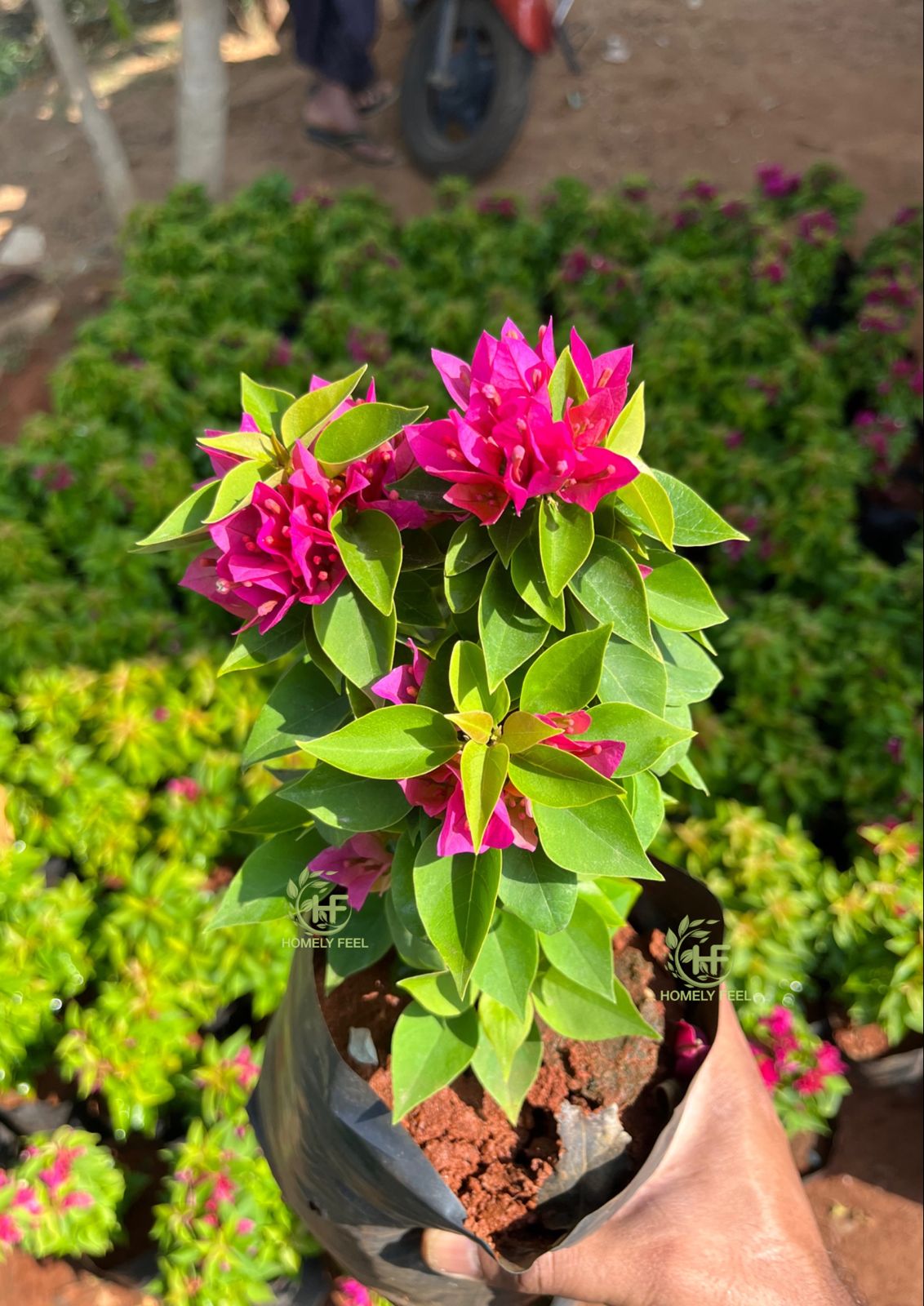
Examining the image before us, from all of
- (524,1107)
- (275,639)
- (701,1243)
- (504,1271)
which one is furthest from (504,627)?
(701,1243)

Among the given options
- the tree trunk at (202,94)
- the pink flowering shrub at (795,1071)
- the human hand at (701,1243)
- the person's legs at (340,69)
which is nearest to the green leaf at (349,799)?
the human hand at (701,1243)

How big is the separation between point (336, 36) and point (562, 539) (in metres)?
6.73

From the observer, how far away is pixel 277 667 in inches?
110

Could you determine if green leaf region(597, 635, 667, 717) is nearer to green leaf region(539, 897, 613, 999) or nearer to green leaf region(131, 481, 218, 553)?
green leaf region(539, 897, 613, 999)

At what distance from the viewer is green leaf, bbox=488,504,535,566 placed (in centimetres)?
90

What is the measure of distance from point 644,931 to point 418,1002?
42cm

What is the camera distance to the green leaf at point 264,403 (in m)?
0.99

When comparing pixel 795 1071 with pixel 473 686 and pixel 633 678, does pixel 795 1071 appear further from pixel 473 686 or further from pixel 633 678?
pixel 473 686

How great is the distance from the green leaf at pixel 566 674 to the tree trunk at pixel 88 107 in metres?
5.32

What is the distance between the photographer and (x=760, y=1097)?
1.53m

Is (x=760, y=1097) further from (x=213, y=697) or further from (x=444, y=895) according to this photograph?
(x=213, y=697)

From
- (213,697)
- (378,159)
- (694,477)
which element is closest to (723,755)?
(694,477)

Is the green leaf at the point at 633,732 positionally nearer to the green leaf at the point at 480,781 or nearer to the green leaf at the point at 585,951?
the green leaf at the point at 480,781

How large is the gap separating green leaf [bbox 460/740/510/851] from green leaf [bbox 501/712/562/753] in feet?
0.09
